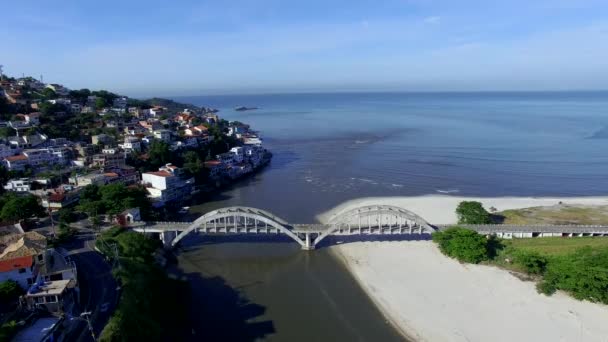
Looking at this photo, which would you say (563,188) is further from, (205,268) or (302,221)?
(205,268)

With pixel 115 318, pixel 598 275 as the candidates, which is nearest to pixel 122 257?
pixel 115 318

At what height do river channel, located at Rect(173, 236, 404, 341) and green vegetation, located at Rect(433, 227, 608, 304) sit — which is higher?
green vegetation, located at Rect(433, 227, 608, 304)

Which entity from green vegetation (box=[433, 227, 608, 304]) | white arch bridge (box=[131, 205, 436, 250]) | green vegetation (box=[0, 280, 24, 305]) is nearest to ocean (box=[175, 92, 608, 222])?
white arch bridge (box=[131, 205, 436, 250])

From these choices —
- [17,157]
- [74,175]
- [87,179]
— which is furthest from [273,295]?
[17,157]

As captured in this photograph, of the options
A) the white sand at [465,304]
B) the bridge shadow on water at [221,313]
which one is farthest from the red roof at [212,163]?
the white sand at [465,304]

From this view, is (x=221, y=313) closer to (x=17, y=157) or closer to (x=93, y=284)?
(x=93, y=284)

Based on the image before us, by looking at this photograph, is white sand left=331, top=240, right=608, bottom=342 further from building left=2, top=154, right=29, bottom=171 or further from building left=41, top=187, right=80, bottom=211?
building left=2, top=154, right=29, bottom=171
